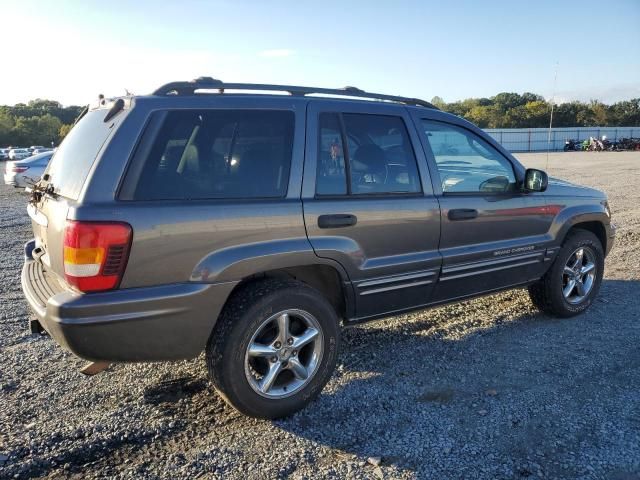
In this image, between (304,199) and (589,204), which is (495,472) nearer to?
(304,199)

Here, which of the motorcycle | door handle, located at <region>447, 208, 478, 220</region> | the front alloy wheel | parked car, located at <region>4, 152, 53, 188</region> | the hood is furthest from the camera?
the motorcycle

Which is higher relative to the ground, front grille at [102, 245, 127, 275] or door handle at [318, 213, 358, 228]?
door handle at [318, 213, 358, 228]

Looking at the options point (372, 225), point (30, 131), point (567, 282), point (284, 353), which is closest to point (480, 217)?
point (372, 225)

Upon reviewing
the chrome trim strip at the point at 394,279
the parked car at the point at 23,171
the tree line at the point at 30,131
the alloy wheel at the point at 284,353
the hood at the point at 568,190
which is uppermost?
the tree line at the point at 30,131

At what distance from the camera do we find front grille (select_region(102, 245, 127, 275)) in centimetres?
266

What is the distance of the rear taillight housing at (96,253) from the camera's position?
2.64 metres

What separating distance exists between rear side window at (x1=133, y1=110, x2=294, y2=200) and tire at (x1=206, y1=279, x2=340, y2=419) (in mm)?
612

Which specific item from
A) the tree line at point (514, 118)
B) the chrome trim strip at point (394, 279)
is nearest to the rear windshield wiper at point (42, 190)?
the chrome trim strip at point (394, 279)

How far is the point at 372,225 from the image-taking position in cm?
349

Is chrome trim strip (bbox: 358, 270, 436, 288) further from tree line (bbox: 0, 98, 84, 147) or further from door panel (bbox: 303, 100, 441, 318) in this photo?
tree line (bbox: 0, 98, 84, 147)

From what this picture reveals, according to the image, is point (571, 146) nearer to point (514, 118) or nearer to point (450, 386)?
point (514, 118)

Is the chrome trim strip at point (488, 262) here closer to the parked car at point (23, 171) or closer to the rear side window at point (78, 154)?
the rear side window at point (78, 154)

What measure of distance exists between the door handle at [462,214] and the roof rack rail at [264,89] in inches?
33.3

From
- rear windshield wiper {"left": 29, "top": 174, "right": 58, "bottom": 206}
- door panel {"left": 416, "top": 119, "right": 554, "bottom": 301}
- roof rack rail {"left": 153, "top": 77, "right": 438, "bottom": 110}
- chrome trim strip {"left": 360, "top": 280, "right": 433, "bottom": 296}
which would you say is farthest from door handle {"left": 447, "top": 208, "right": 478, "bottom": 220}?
rear windshield wiper {"left": 29, "top": 174, "right": 58, "bottom": 206}
